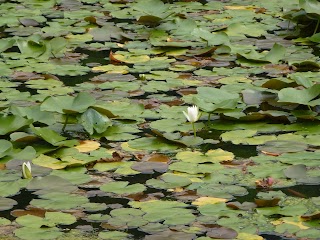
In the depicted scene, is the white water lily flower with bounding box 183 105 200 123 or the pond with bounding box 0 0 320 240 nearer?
the pond with bounding box 0 0 320 240

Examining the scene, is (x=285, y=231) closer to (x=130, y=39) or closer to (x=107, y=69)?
(x=107, y=69)

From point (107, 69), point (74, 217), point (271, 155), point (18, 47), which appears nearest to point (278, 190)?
point (271, 155)

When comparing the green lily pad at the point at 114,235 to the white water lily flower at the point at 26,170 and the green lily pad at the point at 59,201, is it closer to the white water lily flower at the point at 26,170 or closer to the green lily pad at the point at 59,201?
the green lily pad at the point at 59,201

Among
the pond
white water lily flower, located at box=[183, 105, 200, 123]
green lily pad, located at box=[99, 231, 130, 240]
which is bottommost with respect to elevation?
the pond

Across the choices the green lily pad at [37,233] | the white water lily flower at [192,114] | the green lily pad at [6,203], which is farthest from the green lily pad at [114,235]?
the white water lily flower at [192,114]

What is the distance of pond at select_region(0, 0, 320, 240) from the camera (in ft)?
8.75

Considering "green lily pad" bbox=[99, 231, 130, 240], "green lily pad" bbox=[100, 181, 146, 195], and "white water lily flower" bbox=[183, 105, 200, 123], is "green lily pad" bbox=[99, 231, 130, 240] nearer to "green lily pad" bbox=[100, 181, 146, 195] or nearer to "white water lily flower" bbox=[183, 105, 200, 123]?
"green lily pad" bbox=[100, 181, 146, 195]

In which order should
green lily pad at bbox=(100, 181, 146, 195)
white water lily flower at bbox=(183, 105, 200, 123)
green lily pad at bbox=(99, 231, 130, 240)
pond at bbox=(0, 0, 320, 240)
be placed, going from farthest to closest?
white water lily flower at bbox=(183, 105, 200, 123), green lily pad at bbox=(100, 181, 146, 195), pond at bbox=(0, 0, 320, 240), green lily pad at bbox=(99, 231, 130, 240)

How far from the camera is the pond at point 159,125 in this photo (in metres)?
2.67

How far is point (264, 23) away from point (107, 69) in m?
1.29

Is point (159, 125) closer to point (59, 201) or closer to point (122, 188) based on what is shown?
point (122, 188)

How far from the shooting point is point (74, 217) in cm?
266

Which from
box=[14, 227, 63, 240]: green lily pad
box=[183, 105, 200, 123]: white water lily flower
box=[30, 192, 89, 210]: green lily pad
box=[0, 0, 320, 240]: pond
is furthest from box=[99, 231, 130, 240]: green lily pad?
box=[183, 105, 200, 123]: white water lily flower

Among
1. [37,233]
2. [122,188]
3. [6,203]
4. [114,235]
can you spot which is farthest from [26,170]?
[114,235]
